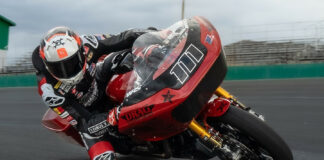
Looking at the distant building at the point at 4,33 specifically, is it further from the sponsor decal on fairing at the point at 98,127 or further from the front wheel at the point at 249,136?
the front wheel at the point at 249,136

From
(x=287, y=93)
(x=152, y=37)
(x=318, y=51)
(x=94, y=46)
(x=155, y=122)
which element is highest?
(x=152, y=37)

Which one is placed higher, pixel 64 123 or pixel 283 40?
pixel 64 123

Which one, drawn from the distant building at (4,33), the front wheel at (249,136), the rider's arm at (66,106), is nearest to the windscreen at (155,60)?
the front wheel at (249,136)

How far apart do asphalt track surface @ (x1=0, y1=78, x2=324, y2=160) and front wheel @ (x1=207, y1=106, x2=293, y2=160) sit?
1051 mm

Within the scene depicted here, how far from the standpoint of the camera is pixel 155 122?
8.00 ft

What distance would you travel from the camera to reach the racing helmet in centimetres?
299

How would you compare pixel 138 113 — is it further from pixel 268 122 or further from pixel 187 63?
pixel 268 122

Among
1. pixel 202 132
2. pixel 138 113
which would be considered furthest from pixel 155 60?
pixel 202 132

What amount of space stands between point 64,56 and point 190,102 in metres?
1.12

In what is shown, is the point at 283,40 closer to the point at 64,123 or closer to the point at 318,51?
the point at 318,51

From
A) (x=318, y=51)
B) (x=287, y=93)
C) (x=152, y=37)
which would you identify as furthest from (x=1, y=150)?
(x=318, y=51)

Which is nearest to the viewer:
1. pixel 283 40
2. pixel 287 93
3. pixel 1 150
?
pixel 1 150

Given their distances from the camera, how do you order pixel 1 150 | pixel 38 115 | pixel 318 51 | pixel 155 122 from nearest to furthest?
1. pixel 155 122
2. pixel 1 150
3. pixel 38 115
4. pixel 318 51

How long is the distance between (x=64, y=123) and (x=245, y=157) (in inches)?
73.5
